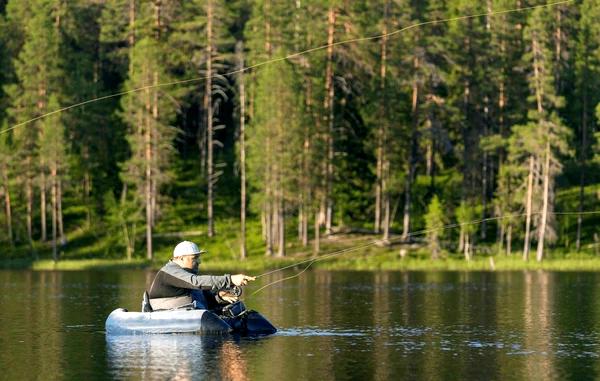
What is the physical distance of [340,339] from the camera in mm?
28594

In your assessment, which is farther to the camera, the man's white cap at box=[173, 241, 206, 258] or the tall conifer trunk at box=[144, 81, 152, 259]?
the tall conifer trunk at box=[144, 81, 152, 259]

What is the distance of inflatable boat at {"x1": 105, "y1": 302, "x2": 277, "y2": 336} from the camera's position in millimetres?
28297

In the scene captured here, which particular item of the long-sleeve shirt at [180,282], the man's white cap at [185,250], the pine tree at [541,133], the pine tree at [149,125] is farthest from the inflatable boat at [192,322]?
the pine tree at [149,125]

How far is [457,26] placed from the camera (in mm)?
87188

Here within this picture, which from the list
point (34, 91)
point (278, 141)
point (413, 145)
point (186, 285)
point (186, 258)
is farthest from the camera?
point (34, 91)

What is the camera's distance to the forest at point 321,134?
81.4m

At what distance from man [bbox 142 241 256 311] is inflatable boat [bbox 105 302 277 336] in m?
0.28

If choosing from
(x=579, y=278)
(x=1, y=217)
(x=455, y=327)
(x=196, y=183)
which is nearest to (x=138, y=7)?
(x=196, y=183)

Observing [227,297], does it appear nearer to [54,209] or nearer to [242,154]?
[54,209]

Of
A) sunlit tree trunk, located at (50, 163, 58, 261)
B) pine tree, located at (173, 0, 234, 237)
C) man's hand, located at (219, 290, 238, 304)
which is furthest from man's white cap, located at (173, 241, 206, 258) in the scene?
pine tree, located at (173, 0, 234, 237)

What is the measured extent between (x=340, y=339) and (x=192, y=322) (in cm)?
328

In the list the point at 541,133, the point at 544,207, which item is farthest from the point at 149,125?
the point at 544,207

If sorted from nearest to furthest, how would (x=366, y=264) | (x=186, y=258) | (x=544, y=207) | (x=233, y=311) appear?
(x=186, y=258) < (x=233, y=311) < (x=366, y=264) < (x=544, y=207)

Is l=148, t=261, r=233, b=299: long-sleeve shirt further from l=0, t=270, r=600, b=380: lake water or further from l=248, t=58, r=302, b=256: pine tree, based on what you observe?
l=248, t=58, r=302, b=256: pine tree
